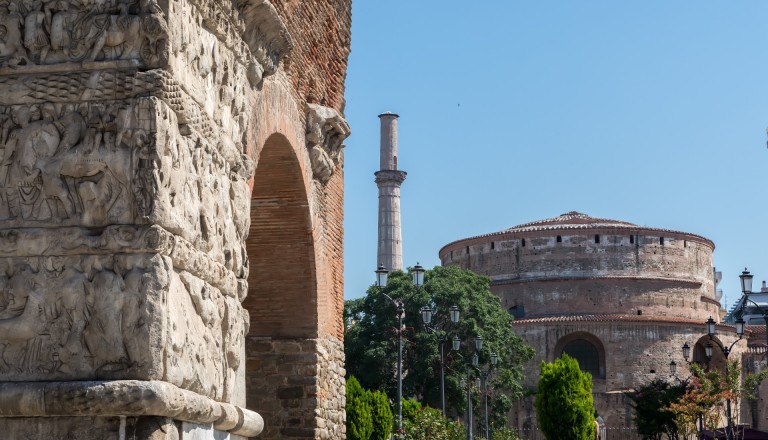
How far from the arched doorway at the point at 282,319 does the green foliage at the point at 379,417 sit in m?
14.5

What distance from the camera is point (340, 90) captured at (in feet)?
39.9

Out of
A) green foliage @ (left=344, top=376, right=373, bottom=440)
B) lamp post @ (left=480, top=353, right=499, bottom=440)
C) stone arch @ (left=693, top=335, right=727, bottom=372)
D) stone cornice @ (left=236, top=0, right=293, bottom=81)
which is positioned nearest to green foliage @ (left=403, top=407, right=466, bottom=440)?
green foliage @ (left=344, top=376, right=373, bottom=440)

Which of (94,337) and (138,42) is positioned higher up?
(138,42)

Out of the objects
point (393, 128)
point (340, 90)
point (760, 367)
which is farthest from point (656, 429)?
point (340, 90)

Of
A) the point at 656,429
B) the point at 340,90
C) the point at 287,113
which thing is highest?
the point at 340,90

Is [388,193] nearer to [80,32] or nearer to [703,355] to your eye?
[703,355]

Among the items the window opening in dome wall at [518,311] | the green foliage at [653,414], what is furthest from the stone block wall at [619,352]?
the green foliage at [653,414]

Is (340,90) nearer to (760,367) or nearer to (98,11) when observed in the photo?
(98,11)

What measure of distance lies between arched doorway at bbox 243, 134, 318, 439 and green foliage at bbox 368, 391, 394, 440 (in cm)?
1449

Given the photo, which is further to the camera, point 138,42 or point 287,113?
point 287,113

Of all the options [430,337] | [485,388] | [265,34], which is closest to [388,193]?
[485,388]

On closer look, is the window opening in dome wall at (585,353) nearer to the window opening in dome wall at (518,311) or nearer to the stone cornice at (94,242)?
the window opening in dome wall at (518,311)

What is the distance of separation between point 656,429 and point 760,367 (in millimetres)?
15009

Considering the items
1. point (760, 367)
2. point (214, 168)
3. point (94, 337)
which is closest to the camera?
point (94, 337)
